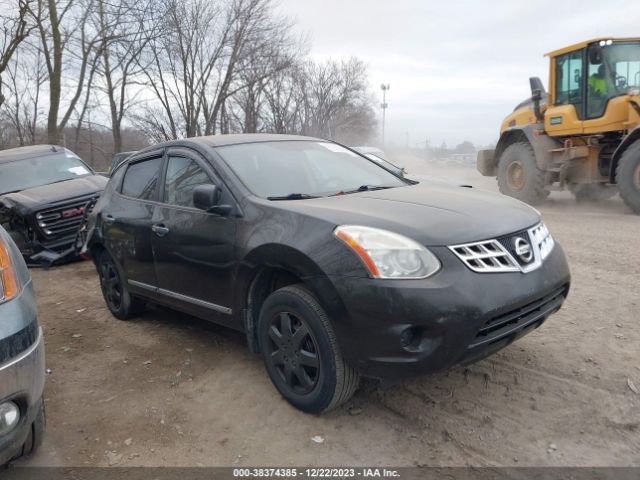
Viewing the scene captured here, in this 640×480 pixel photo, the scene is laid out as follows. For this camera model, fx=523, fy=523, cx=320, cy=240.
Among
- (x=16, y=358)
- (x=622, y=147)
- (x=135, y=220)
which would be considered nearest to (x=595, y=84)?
(x=622, y=147)

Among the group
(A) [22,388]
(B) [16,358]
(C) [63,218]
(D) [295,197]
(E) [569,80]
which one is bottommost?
(A) [22,388]

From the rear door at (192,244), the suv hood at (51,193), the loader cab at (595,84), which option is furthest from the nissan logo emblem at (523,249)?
the loader cab at (595,84)

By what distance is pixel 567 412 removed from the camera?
2.88 m

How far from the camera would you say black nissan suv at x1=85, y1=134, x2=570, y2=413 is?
2562mm

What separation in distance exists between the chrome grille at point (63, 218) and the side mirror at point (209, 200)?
18.4ft

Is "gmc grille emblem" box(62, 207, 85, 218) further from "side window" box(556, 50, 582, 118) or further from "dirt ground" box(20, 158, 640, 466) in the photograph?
"side window" box(556, 50, 582, 118)

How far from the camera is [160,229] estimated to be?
393 cm

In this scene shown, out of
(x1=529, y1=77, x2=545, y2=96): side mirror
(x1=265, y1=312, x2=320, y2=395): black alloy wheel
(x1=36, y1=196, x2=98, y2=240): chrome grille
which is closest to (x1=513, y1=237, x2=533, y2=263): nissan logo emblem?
(x1=265, y1=312, x2=320, y2=395): black alloy wheel

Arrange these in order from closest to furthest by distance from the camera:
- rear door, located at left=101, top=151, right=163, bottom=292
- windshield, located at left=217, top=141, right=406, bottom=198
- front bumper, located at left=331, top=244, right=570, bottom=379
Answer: front bumper, located at left=331, top=244, right=570, bottom=379
windshield, located at left=217, top=141, right=406, bottom=198
rear door, located at left=101, top=151, right=163, bottom=292

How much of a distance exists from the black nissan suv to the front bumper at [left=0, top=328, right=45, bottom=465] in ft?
3.98

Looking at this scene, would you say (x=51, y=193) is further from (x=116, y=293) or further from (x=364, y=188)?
(x=364, y=188)

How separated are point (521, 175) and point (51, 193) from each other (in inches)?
358

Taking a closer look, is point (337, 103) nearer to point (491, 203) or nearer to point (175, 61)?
point (175, 61)

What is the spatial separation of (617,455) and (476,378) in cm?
92
